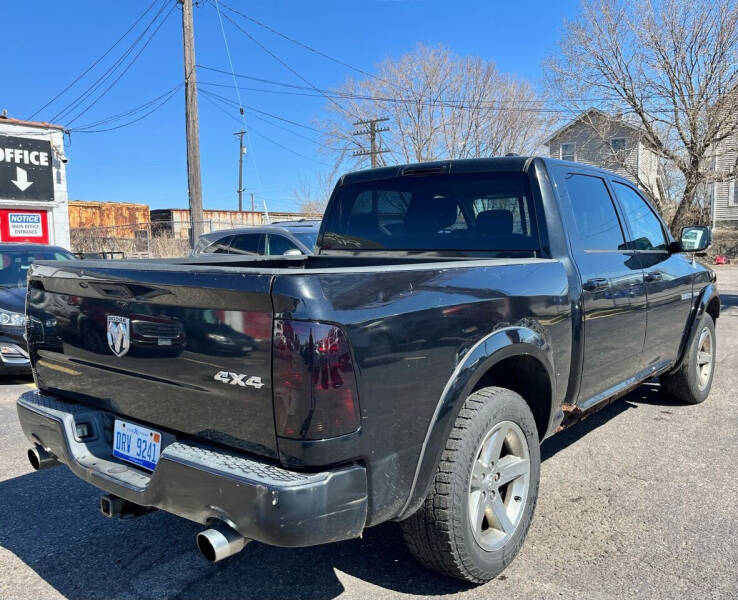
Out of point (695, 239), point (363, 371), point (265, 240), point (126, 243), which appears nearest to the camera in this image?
point (363, 371)

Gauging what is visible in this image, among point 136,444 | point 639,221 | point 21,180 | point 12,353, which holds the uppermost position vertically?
point 21,180

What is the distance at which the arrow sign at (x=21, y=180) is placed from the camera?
724 inches

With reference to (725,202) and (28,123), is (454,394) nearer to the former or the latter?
(28,123)

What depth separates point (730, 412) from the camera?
5.34m

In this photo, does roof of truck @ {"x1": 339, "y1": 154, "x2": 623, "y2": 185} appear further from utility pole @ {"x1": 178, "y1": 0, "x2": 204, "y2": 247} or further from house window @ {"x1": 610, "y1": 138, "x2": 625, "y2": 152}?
house window @ {"x1": 610, "y1": 138, "x2": 625, "y2": 152}

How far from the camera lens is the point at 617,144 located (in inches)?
764

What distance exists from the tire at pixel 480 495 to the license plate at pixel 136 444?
1058mm

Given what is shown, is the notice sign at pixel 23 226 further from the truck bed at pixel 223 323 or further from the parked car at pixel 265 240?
the truck bed at pixel 223 323

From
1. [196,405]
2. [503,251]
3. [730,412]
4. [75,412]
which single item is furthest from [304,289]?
[730,412]

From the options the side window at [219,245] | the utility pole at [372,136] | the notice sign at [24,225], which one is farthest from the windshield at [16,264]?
the utility pole at [372,136]

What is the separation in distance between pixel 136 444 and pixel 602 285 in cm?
263

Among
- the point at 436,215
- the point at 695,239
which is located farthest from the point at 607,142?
the point at 436,215

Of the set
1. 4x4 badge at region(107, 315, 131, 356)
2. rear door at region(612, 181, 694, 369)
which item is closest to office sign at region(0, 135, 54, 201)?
4x4 badge at region(107, 315, 131, 356)

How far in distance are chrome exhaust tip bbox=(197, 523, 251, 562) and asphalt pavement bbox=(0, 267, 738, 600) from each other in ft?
2.48
